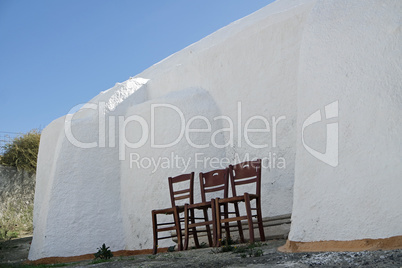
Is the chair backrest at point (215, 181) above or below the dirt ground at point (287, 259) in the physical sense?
above

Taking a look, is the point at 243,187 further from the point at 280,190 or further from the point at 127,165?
the point at 127,165

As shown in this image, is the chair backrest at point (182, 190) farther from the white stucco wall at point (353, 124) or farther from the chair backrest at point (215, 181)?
the white stucco wall at point (353, 124)

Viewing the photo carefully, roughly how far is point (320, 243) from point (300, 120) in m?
1.21

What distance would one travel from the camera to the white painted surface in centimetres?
394

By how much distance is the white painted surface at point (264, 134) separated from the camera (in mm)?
3938

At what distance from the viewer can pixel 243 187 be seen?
691 cm

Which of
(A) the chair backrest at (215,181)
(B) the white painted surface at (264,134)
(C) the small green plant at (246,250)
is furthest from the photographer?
(A) the chair backrest at (215,181)

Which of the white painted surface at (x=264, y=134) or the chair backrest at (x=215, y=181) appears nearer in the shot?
the white painted surface at (x=264, y=134)

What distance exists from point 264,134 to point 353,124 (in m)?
2.72

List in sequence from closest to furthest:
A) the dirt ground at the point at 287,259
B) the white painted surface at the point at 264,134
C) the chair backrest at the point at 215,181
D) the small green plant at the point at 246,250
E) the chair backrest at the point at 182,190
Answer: the dirt ground at the point at 287,259, the white painted surface at the point at 264,134, the small green plant at the point at 246,250, the chair backrest at the point at 215,181, the chair backrest at the point at 182,190

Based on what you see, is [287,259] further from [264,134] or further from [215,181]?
[264,134]

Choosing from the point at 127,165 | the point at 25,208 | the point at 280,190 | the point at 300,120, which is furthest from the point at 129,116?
the point at 25,208
